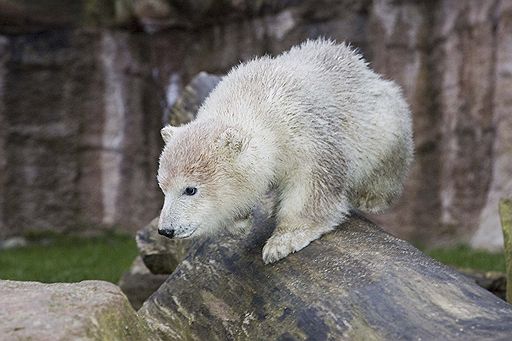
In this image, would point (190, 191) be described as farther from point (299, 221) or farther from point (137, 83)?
point (137, 83)

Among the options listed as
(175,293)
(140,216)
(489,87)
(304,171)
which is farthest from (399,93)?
(140,216)

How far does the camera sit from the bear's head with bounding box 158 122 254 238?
3.15m

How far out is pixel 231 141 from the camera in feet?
10.4

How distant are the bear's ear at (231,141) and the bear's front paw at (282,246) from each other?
380 mm

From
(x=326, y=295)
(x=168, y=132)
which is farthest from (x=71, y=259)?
(x=326, y=295)

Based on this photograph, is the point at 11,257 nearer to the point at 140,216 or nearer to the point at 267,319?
the point at 140,216

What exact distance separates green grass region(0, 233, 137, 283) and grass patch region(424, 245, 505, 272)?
2.60m

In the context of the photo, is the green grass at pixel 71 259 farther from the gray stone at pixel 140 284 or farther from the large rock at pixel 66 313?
the large rock at pixel 66 313

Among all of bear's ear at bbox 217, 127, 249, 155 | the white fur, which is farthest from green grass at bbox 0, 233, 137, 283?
bear's ear at bbox 217, 127, 249, 155

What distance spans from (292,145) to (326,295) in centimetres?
71

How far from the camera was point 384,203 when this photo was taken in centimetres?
398

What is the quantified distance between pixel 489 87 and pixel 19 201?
5.41 metres

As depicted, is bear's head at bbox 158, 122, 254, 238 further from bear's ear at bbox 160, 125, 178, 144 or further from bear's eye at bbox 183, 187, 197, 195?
bear's ear at bbox 160, 125, 178, 144

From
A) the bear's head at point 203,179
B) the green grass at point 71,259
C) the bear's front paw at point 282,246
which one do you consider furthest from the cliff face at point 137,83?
the bear's head at point 203,179
